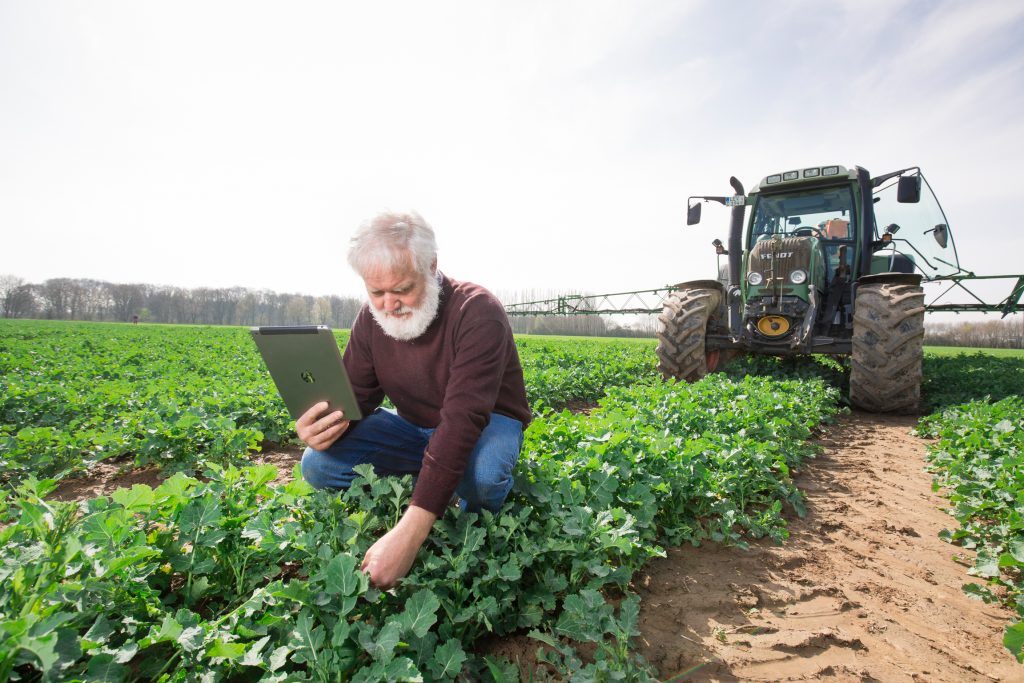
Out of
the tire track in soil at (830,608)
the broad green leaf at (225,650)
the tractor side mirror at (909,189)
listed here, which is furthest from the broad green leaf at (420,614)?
the tractor side mirror at (909,189)

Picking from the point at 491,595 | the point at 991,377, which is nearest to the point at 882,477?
the point at 491,595

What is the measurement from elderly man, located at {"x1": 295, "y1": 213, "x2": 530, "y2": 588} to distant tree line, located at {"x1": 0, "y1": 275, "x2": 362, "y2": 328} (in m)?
68.7

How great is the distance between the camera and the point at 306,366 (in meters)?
2.13

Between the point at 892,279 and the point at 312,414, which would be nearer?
the point at 312,414

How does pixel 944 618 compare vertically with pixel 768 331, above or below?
below

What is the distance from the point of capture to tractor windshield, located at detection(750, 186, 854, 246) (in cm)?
691

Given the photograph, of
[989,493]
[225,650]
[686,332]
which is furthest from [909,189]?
[225,650]

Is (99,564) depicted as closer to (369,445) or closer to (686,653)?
(369,445)

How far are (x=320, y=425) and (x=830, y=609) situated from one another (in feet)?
7.86

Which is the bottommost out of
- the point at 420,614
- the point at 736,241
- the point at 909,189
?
the point at 420,614

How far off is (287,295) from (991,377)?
86.1m

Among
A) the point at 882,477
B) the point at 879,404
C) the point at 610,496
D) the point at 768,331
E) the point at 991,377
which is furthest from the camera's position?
the point at 991,377

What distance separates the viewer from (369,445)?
8.27ft

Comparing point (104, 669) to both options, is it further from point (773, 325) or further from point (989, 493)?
point (773, 325)
